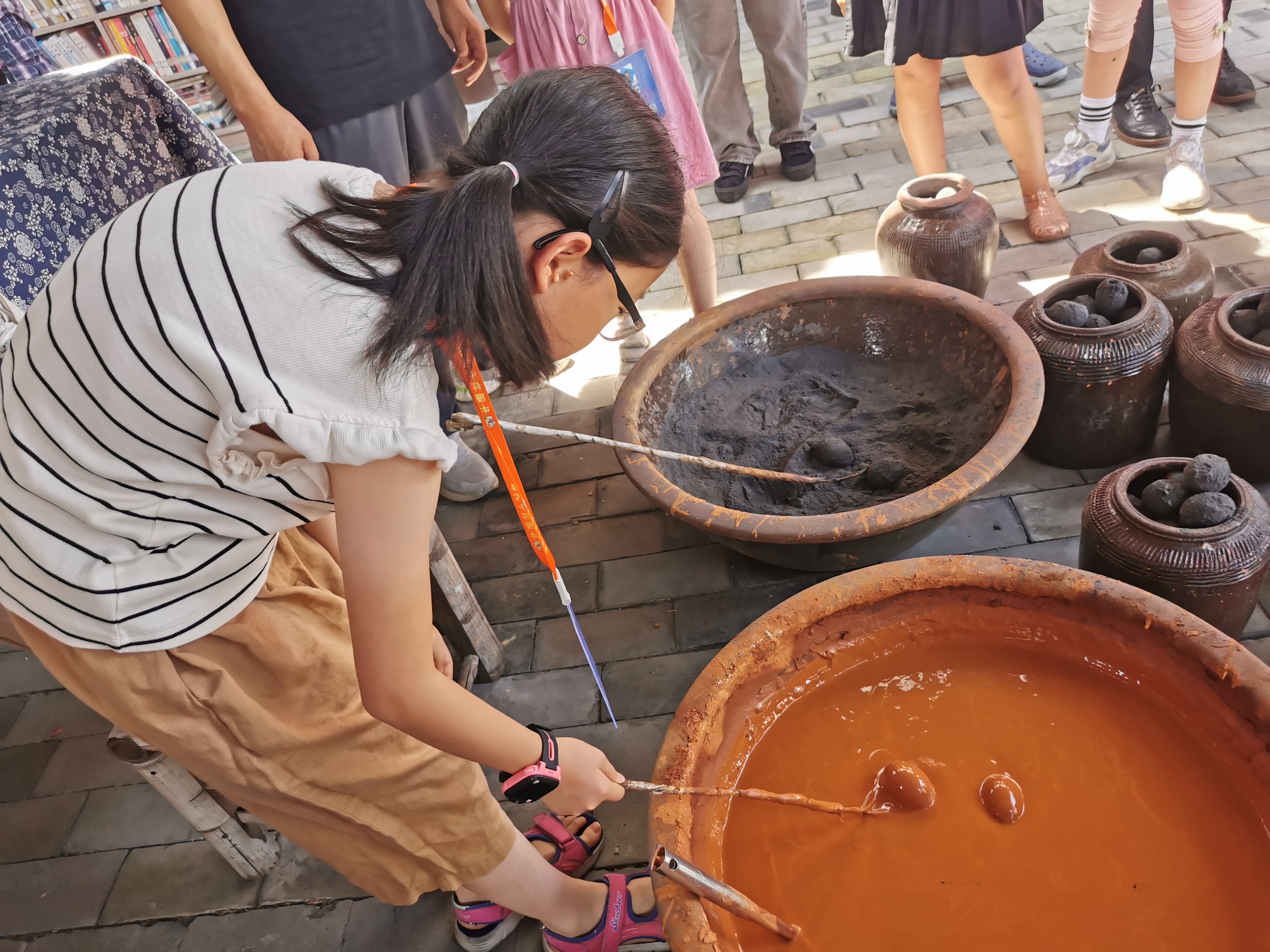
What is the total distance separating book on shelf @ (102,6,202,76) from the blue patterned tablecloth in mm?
3979

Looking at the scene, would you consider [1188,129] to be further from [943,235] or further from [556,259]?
[556,259]

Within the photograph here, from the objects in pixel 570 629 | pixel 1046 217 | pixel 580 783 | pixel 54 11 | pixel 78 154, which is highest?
pixel 54 11

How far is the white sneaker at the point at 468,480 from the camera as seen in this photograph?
2359 mm

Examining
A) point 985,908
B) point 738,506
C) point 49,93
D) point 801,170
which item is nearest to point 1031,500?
point 738,506

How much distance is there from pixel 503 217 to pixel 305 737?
723mm

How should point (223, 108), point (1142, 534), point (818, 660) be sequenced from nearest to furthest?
point (818, 660), point (1142, 534), point (223, 108)

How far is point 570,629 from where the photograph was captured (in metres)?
1.98

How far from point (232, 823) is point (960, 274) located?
2175 mm

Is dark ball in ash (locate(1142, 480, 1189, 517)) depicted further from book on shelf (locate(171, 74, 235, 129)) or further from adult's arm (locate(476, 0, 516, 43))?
book on shelf (locate(171, 74, 235, 129))

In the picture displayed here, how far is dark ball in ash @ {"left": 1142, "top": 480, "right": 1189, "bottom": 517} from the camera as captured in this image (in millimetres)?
1389

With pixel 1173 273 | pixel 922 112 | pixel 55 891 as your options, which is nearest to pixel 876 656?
pixel 1173 273

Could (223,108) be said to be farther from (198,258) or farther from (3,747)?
(198,258)

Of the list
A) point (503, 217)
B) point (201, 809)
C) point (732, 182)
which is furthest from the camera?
point (732, 182)

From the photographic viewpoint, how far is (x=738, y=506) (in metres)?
1.72
